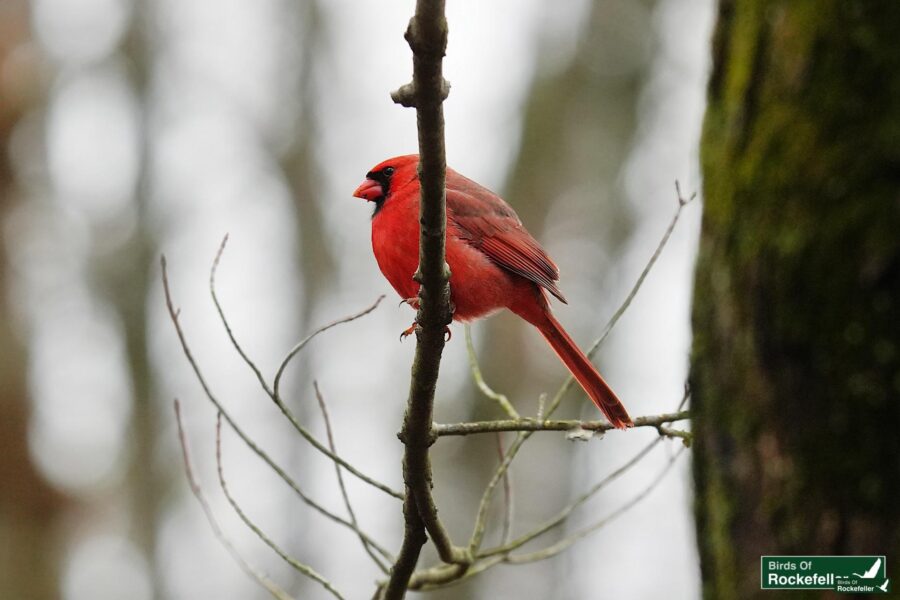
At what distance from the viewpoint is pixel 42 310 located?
988 centimetres

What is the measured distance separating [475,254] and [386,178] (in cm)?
60

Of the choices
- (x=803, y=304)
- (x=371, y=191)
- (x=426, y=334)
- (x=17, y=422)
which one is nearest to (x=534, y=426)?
(x=426, y=334)

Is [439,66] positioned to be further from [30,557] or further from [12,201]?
[12,201]

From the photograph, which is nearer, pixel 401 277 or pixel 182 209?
pixel 401 277

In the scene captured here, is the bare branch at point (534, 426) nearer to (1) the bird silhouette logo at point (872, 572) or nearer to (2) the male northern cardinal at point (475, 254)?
(2) the male northern cardinal at point (475, 254)

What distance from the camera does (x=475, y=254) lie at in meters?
4.02

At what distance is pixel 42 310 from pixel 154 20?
3529mm

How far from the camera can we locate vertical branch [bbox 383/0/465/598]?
2.14m

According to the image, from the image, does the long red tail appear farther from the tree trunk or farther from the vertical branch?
the tree trunk

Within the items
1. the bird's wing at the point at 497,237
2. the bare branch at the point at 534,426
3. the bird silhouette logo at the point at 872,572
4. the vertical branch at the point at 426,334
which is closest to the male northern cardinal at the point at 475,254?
the bird's wing at the point at 497,237

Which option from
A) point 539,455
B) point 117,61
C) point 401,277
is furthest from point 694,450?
point 117,61

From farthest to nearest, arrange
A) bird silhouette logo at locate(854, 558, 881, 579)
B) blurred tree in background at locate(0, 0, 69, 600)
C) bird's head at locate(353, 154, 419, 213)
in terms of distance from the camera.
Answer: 1. blurred tree in background at locate(0, 0, 69, 600)
2. bird's head at locate(353, 154, 419, 213)
3. bird silhouette logo at locate(854, 558, 881, 579)

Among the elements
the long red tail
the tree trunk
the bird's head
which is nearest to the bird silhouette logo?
the tree trunk

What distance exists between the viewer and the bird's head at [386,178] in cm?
425
